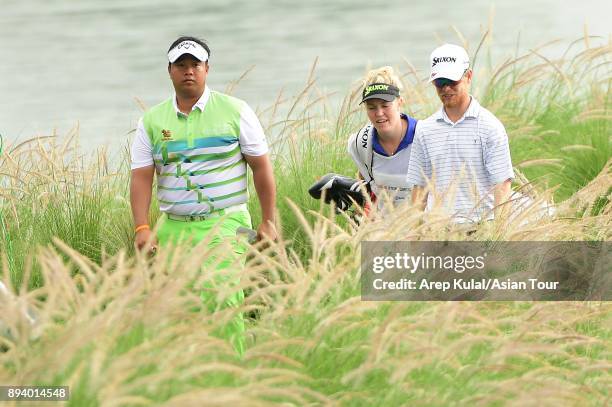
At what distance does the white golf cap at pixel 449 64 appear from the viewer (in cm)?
636

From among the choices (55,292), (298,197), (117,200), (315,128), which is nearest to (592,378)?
(55,292)

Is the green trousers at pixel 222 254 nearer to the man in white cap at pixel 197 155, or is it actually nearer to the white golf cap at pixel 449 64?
the man in white cap at pixel 197 155

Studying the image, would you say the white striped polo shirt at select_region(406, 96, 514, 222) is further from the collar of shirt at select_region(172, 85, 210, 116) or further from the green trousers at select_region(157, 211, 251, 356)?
the collar of shirt at select_region(172, 85, 210, 116)

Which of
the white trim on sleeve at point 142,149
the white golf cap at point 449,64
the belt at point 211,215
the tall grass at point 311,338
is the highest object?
the white golf cap at point 449,64

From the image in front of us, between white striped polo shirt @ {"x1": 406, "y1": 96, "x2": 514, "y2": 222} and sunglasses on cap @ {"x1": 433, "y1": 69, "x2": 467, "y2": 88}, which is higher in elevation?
sunglasses on cap @ {"x1": 433, "y1": 69, "x2": 467, "y2": 88}

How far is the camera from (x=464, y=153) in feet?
20.9

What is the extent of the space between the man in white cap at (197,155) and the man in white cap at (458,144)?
2.64 ft

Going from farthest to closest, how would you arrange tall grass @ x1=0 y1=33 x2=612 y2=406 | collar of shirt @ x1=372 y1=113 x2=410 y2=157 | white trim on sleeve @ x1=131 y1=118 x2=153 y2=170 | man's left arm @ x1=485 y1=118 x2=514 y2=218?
collar of shirt @ x1=372 y1=113 x2=410 y2=157, white trim on sleeve @ x1=131 y1=118 x2=153 y2=170, man's left arm @ x1=485 y1=118 x2=514 y2=218, tall grass @ x1=0 y1=33 x2=612 y2=406

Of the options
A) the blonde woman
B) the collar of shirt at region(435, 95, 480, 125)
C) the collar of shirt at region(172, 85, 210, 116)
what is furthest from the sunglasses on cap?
the collar of shirt at region(172, 85, 210, 116)

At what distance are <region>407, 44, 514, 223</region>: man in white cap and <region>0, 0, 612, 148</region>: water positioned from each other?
715 centimetres

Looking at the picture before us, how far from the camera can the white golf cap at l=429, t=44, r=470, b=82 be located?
20.9 ft

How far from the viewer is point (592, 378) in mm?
4879

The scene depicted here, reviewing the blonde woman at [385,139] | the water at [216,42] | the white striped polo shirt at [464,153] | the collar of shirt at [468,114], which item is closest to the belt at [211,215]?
the blonde woman at [385,139]

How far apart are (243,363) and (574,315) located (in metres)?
1.60
